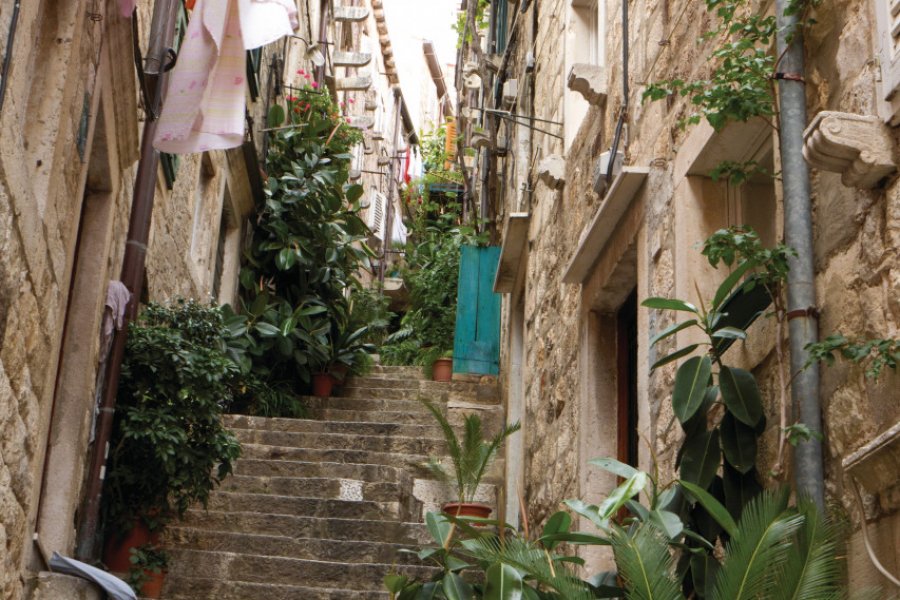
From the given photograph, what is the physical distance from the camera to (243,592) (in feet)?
22.8

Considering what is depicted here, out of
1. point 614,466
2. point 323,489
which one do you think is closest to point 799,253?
point 614,466

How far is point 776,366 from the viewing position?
333 cm

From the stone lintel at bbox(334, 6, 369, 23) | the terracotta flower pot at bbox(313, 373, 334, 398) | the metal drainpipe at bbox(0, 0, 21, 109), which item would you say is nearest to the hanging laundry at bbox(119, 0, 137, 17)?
the metal drainpipe at bbox(0, 0, 21, 109)

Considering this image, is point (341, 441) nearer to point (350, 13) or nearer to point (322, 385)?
point (322, 385)

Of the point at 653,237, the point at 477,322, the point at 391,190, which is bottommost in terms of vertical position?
the point at 653,237

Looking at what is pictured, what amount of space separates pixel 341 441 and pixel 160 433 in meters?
3.39

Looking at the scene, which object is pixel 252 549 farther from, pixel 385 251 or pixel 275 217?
pixel 385 251

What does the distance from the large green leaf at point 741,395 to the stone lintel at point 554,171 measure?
12.5 feet

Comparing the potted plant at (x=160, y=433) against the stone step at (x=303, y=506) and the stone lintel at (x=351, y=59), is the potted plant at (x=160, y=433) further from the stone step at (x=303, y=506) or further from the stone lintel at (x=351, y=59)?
the stone lintel at (x=351, y=59)

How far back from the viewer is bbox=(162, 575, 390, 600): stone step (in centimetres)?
686

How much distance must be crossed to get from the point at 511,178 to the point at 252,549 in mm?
4485

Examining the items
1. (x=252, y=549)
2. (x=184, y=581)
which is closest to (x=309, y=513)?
(x=252, y=549)

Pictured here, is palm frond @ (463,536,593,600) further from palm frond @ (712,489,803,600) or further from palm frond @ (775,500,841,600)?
palm frond @ (775,500,841,600)

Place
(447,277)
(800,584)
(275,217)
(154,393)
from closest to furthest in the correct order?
(800,584), (154,393), (275,217), (447,277)
